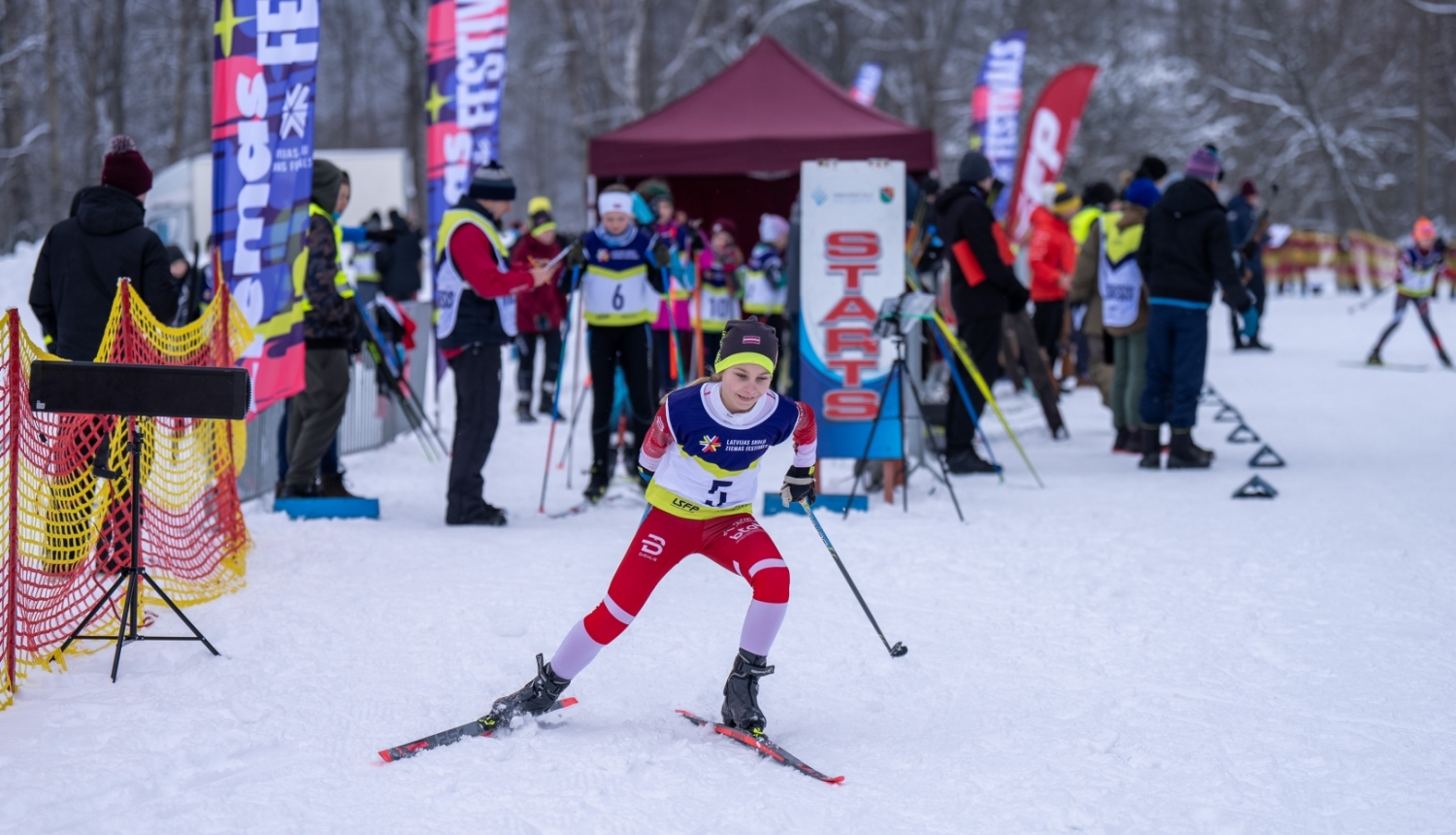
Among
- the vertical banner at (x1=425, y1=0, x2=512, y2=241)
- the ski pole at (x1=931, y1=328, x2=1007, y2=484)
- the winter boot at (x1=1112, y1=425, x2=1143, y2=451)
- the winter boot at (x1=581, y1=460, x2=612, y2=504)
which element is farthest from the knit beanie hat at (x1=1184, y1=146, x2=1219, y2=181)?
the vertical banner at (x1=425, y1=0, x2=512, y2=241)

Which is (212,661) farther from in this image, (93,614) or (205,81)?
(205,81)

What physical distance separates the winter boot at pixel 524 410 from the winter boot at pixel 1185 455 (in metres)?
6.03

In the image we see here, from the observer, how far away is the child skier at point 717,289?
11.1 meters

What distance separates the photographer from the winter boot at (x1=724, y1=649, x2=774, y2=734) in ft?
12.9

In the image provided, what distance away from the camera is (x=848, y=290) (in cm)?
778

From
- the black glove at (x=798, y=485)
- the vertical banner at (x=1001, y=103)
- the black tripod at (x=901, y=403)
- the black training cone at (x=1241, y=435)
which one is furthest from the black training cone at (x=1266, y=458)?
the vertical banner at (x=1001, y=103)

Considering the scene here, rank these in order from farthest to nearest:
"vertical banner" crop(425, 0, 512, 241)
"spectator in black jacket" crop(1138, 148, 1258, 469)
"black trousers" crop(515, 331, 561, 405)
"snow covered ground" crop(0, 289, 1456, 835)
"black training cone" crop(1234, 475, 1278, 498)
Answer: "black trousers" crop(515, 331, 561, 405) → "vertical banner" crop(425, 0, 512, 241) → "spectator in black jacket" crop(1138, 148, 1258, 469) → "black training cone" crop(1234, 475, 1278, 498) → "snow covered ground" crop(0, 289, 1456, 835)

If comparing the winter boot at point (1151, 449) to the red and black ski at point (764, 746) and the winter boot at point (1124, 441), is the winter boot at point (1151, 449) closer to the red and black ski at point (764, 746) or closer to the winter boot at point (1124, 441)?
the winter boot at point (1124, 441)

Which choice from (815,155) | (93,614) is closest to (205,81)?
(815,155)

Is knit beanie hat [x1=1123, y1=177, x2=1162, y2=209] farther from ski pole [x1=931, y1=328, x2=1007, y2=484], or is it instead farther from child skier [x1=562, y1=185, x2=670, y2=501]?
child skier [x1=562, y1=185, x2=670, y2=501]

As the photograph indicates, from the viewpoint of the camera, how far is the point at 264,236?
692 cm

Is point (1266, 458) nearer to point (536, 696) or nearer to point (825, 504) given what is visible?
point (825, 504)

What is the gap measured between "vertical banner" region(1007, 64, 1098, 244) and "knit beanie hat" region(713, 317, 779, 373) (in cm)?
1054

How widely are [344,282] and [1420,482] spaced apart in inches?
268
